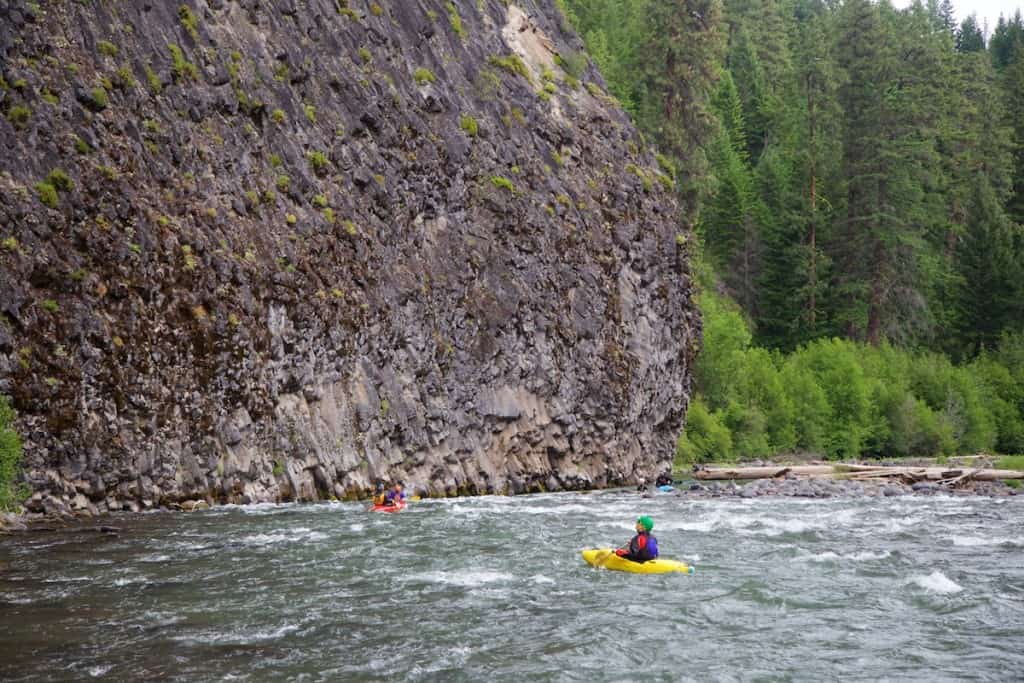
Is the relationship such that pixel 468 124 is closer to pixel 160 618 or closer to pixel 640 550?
pixel 640 550

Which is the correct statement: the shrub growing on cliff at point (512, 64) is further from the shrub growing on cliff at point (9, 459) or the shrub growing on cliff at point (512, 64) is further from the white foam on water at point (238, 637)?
the white foam on water at point (238, 637)

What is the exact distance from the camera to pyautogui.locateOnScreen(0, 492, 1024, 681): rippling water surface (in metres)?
11.9

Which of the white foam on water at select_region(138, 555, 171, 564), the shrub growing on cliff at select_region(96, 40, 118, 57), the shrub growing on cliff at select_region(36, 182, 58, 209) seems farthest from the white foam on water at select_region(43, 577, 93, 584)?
the shrub growing on cliff at select_region(96, 40, 118, 57)

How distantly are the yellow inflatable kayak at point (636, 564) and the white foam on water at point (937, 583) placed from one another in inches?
153

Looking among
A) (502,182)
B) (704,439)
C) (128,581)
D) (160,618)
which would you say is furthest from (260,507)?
(704,439)

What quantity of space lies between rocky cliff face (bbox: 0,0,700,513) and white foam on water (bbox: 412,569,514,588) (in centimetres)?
1102

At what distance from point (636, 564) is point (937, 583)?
16.7ft

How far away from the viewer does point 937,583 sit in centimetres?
1698

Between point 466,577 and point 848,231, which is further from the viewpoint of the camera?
point 848,231

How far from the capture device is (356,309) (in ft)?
105

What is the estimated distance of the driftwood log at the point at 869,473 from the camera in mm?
37406

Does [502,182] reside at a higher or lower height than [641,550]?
higher

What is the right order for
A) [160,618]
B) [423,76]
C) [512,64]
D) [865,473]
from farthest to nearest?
[512,64] < [865,473] < [423,76] < [160,618]

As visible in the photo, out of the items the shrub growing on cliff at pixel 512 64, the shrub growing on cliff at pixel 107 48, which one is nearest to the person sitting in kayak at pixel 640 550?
the shrub growing on cliff at pixel 107 48
